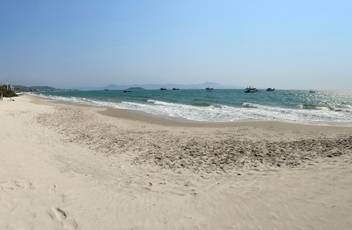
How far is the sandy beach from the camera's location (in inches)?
157

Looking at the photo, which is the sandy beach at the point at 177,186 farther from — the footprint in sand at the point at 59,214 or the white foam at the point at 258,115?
the white foam at the point at 258,115

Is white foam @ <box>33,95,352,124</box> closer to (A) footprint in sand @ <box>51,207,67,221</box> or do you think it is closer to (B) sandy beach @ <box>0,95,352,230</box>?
(B) sandy beach @ <box>0,95,352,230</box>

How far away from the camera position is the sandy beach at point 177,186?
4.00 meters

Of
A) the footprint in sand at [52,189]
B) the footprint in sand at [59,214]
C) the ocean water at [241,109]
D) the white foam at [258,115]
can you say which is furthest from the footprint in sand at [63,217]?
the white foam at [258,115]

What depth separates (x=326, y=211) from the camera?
4004mm

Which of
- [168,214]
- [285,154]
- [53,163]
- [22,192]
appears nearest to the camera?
[168,214]

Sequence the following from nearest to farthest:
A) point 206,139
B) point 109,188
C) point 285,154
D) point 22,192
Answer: point 22,192, point 109,188, point 285,154, point 206,139

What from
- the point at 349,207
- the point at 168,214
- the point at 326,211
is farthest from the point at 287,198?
the point at 168,214

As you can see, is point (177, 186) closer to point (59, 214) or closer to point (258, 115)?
point (59, 214)

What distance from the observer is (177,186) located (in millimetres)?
5391

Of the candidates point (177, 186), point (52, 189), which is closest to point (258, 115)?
point (177, 186)

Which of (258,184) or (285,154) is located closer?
(258,184)

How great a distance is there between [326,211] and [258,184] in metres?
1.48

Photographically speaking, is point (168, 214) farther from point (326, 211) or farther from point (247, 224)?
point (326, 211)
